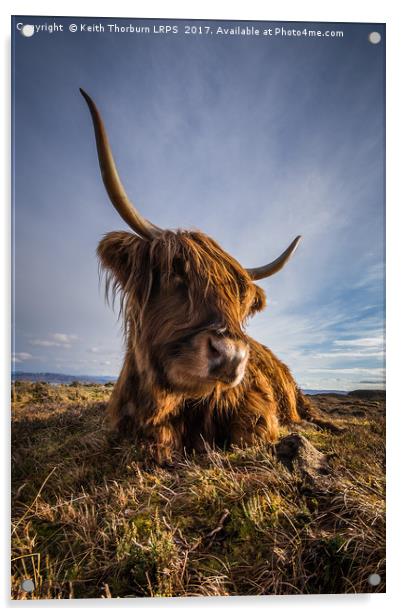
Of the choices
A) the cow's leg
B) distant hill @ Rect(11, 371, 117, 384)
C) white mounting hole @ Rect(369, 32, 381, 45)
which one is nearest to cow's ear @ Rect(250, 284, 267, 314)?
the cow's leg

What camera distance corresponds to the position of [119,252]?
215 cm

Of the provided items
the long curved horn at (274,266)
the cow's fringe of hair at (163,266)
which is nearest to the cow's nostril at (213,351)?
the cow's fringe of hair at (163,266)

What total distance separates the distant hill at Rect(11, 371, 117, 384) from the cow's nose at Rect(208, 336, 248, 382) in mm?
797

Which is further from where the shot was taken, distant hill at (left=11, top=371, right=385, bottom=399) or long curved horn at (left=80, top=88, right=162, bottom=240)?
distant hill at (left=11, top=371, right=385, bottom=399)

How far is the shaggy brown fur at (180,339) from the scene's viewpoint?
194 cm

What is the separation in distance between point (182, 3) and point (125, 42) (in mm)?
372

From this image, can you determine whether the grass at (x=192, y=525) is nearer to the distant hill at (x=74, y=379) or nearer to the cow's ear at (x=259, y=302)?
the distant hill at (x=74, y=379)

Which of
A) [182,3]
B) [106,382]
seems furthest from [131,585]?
[182,3]

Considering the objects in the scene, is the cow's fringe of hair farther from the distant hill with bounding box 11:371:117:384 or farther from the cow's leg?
the cow's leg

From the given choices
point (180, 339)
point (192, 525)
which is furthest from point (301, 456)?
point (180, 339)

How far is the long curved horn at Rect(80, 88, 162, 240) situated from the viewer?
1985mm

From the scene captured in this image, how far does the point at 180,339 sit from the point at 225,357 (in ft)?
0.83
